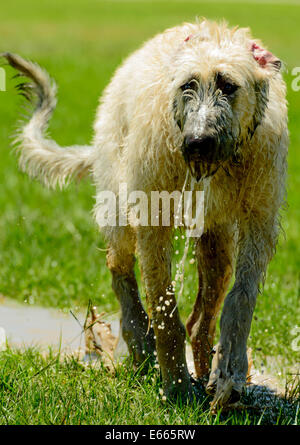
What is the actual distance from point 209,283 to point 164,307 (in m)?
0.78

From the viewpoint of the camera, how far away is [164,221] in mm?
4512

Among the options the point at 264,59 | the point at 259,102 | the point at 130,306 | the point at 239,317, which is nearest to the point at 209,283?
the point at 130,306

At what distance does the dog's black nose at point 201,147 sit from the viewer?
369cm

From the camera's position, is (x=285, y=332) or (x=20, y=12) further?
(x=20, y=12)

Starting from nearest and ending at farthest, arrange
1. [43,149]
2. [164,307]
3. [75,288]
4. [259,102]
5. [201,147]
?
[201,147]
[259,102]
[164,307]
[43,149]
[75,288]

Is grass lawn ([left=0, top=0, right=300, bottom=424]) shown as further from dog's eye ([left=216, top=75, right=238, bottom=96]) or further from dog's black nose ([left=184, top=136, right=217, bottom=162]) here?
dog's black nose ([left=184, top=136, right=217, bottom=162])

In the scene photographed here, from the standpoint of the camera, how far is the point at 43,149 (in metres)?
5.97

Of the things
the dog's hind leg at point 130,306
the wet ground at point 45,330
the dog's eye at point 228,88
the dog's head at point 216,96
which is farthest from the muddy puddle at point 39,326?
the dog's eye at point 228,88

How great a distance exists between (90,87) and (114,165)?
48.2 feet

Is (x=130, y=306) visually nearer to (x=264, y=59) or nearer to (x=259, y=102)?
(x=259, y=102)

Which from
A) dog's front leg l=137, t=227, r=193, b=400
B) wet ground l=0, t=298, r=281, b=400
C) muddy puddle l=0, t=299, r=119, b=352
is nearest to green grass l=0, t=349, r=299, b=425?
dog's front leg l=137, t=227, r=193, b=400

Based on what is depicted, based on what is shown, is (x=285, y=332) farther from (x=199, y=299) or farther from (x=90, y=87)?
(x=90, y=87)
